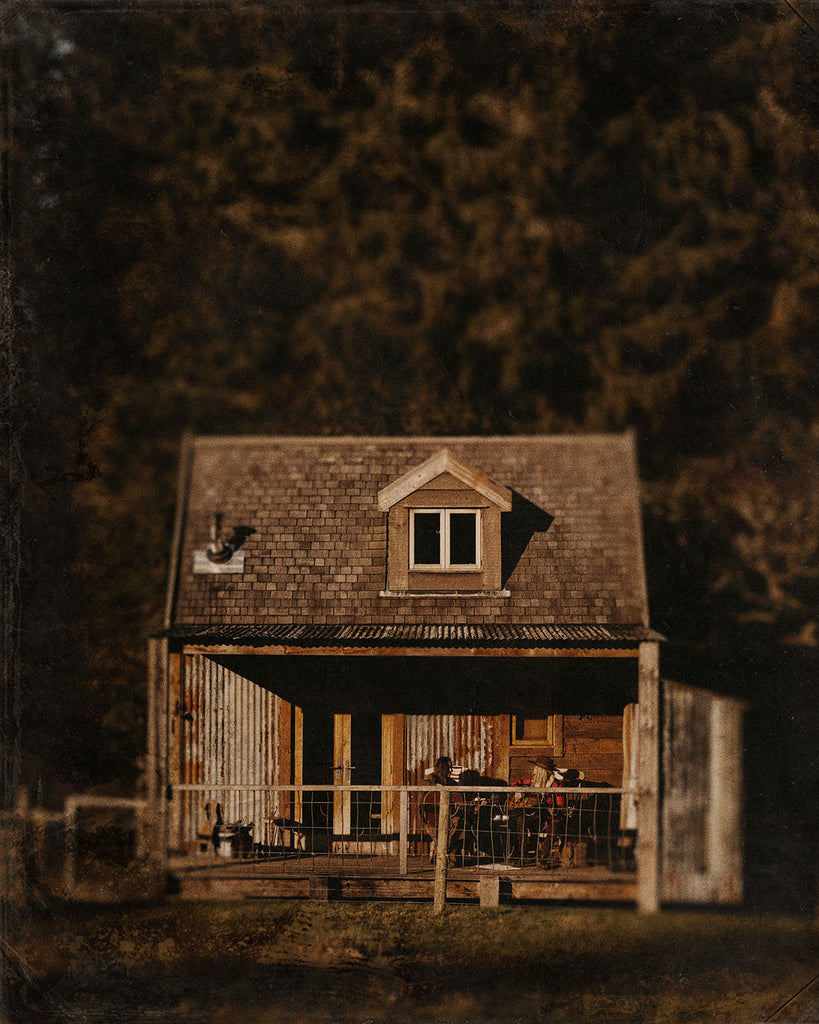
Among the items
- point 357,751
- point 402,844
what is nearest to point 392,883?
point 402,844

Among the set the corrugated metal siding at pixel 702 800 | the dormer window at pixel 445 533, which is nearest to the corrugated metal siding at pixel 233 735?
the dormer window at pixel 445 533

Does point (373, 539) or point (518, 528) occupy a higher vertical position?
point (518, 528)

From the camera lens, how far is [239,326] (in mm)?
6488

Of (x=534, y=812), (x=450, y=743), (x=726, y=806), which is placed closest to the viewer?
(x=726, y=806)

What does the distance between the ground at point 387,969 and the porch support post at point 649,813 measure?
13.4 inches

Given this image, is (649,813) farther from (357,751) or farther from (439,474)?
(439,474)

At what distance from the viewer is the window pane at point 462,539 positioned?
809 centimetres

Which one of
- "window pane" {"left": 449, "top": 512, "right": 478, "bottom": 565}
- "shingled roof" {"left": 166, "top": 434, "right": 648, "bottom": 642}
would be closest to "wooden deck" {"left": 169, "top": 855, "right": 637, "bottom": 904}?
"shingled roof" {"left": 166, "top": 434, "right": 648, "bottom": 642}

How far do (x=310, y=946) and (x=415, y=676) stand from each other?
2.70 meters

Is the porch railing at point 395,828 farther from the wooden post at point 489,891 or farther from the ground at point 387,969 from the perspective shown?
the ground at point 387,969

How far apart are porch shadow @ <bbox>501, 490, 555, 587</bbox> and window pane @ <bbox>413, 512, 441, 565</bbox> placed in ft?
2.46

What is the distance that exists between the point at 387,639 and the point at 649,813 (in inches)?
112

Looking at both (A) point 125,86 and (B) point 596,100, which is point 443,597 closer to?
(B) point 596,100

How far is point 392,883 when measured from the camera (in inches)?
263
